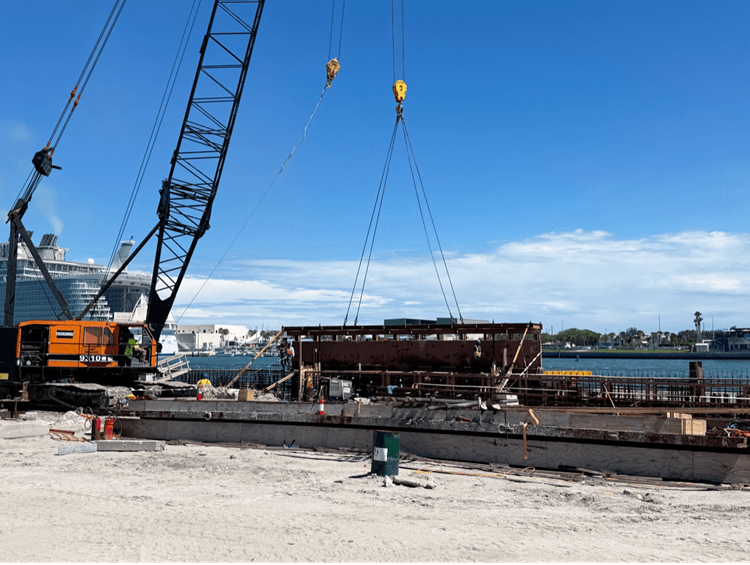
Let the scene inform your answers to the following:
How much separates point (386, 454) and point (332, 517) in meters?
3.43

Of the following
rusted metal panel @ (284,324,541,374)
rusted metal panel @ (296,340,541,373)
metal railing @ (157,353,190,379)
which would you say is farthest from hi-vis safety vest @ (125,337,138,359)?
rusted metal panel @ (296,340,541,373)

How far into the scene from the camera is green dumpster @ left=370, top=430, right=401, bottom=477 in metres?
12.7

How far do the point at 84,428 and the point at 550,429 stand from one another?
51.2ft

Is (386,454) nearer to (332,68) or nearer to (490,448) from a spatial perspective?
(490,448)

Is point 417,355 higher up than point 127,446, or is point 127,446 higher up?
point 417,355

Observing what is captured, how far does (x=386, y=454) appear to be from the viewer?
1263 cm

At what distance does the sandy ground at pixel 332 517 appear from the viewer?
298 inches

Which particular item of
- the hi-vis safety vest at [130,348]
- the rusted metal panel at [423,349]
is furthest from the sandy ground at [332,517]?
the rusted metal panel at [423,349]

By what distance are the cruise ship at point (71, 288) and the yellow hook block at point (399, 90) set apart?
84.6m

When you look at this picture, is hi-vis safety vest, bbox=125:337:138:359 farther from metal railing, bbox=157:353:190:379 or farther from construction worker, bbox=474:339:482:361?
construction worker, bbox=474:339:482:361

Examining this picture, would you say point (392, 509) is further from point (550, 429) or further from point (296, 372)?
point (296, 372)

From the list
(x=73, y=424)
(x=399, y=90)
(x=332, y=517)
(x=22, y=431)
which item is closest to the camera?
(x=332, y=517)

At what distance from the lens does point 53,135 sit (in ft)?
110

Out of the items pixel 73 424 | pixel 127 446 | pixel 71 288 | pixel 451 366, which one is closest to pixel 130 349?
pixel 73 424
